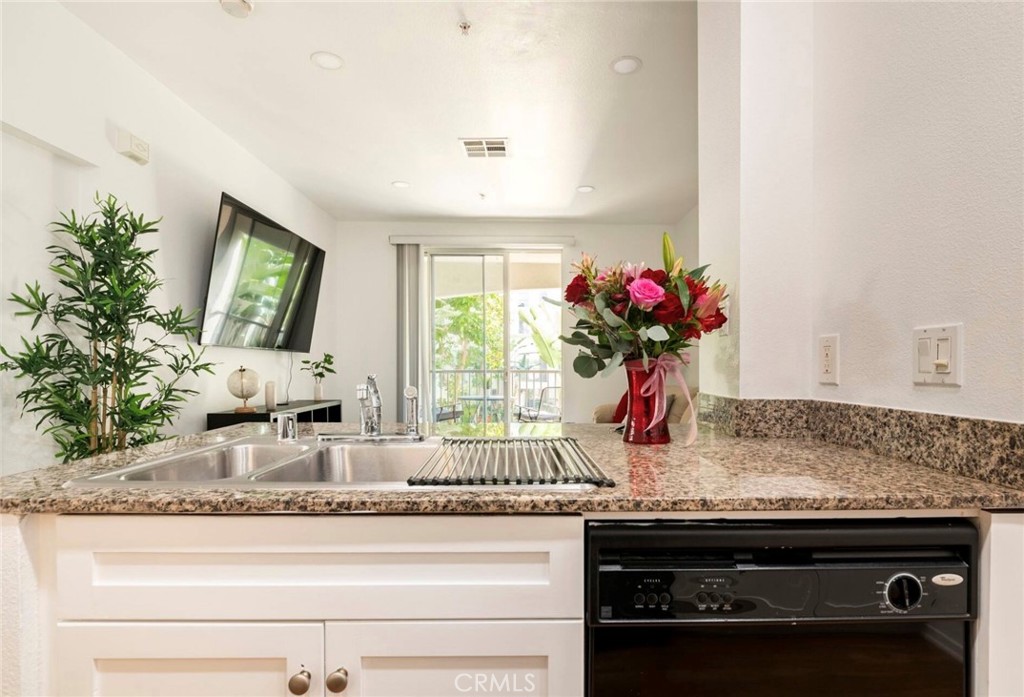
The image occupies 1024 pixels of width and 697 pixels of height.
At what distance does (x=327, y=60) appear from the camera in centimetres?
234

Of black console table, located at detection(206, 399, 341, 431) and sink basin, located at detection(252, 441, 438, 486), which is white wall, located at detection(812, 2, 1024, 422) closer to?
sink basin, located at detection(252, 441, 438, 486)

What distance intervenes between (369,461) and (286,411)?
7.20 ft

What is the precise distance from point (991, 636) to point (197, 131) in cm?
366

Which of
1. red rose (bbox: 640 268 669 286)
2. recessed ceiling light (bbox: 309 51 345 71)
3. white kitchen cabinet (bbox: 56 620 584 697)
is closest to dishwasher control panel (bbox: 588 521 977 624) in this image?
white kitchen cabinet (bbox: 56 620 584 697)

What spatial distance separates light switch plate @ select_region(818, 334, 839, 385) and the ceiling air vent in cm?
248

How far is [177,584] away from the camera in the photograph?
0.78m

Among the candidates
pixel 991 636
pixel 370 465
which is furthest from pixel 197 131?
pixel 991 636

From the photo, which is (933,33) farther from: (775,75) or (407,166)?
(407,166)

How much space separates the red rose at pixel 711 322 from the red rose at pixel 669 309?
8cm

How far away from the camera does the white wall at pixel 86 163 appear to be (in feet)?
6.01

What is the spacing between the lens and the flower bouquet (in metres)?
1.15

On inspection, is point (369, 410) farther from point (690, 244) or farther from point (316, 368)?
point (690, 244)

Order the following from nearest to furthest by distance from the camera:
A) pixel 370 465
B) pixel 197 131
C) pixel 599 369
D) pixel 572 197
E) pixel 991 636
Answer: pixel 991 636 → pixel 599 369 → pixel 370 465 → pixel 197 131 → pixel 572 197

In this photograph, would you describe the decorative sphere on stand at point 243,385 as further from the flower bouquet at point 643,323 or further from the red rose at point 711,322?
the red rose at point 711,322
